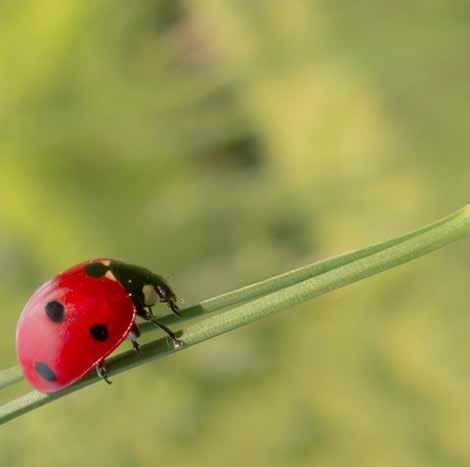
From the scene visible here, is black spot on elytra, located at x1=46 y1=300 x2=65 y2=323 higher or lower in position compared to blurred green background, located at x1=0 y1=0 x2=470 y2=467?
higher

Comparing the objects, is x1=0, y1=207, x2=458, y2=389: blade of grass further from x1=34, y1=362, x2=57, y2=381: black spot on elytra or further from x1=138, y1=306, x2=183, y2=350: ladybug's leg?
x1=34, y1=362, x2=57, y2=381: black spot on elytra

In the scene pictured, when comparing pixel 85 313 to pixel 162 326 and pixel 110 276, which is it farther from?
pixel 162 326

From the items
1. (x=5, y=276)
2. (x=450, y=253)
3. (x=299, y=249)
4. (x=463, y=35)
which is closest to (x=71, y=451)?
(x=5, y=276)

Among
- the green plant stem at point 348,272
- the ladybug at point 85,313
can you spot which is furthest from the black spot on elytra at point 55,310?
the green plant stem at point 348,272

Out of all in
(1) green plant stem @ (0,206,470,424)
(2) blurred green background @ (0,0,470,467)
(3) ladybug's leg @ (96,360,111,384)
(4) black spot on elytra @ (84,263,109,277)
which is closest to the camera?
(1) green plant stem @ (0,206,470,424)

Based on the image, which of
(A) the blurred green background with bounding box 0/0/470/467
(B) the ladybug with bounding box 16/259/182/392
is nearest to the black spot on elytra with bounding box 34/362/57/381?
(B) the ladybug with bounding box 16/259/182/392

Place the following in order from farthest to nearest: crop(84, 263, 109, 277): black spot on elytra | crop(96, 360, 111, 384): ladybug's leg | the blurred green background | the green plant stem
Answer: the blurred green background < crop(84, 263, 109, 277): black spot on elytra < crop(96, 360, 111, 384): ladybug's leg < the green plant stem

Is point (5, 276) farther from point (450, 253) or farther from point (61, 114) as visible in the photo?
point (450, 253)
